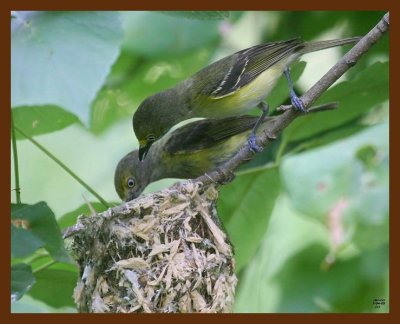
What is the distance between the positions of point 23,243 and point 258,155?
1746 mm

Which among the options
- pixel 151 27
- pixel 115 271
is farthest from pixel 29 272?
pixel 151 27

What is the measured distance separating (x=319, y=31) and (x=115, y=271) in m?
1.91

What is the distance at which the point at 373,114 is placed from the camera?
3867mm

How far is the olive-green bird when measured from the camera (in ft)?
11.4

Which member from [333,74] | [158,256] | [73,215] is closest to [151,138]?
[73,215]

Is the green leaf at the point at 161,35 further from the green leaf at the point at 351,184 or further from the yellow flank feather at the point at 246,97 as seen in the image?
the green leaf at the point at 351,184

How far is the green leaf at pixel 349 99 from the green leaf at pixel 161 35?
89 cm

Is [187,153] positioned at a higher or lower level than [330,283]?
higher

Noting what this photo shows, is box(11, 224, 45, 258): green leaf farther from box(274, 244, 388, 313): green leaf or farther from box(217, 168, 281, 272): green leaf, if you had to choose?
box(274, 244, 388, 313): green leaf

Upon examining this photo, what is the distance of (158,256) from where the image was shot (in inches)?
114

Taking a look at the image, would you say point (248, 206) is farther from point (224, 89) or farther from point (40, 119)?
point (40, 119)

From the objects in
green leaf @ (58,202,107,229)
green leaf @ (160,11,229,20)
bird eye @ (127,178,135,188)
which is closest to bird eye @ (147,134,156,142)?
bird eye @ (127,178,135,188)

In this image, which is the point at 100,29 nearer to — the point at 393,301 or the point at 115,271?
the point at 115,271

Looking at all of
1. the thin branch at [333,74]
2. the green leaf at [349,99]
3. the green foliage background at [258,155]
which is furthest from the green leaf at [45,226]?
the green leaf at [349,99]
